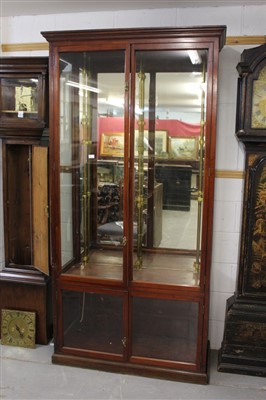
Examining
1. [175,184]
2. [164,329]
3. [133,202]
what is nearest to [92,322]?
[164,329]

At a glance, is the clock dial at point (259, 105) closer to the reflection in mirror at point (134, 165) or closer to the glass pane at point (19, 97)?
the reflection in mirror at point (134, 165)

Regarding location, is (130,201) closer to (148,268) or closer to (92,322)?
(148,268)

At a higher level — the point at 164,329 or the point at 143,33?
the point at 143,33

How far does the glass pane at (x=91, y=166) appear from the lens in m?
2.80

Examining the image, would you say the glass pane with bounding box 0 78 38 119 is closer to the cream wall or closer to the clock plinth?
the cream wall

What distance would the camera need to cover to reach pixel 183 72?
2787mm

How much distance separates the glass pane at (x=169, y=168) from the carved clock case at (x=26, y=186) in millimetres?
750

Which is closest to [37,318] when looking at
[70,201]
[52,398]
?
[52,398]

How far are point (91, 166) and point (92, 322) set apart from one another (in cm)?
123

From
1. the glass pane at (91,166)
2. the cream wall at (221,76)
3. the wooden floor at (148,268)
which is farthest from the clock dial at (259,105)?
the wooden floor at (148,268)

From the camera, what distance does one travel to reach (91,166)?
305 cm

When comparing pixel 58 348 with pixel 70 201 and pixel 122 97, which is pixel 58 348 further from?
pixel 122 97

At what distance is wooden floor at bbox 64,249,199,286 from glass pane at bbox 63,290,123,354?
0.17m

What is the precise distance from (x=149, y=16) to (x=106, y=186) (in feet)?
4.44
